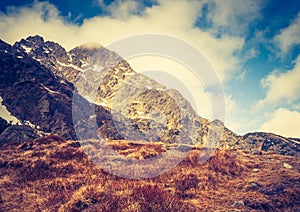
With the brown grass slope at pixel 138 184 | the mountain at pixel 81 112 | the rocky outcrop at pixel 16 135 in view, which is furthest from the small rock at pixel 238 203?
the rocky outcrop at pixel 16 135

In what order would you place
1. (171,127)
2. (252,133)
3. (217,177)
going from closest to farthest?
(217,177)
(252,133)
(171,127)

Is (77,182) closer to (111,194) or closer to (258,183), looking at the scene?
(111,194)

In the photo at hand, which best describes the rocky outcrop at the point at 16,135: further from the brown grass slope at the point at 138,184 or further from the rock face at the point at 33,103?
the rock face at the point at 33,103

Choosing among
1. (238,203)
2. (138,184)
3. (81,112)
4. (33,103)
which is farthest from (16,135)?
(81,112)

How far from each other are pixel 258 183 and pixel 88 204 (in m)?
11.1

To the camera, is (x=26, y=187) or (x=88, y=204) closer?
(x=88, y=204)

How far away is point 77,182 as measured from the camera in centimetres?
1567

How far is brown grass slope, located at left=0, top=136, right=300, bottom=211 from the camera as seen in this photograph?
41.1ft

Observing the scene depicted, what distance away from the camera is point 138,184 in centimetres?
1541

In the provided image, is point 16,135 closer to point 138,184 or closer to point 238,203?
point 138,184

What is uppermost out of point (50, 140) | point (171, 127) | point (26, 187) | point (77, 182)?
point (171, 127)

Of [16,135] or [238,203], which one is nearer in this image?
[238,203]

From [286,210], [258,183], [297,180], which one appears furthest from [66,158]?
[297,180]

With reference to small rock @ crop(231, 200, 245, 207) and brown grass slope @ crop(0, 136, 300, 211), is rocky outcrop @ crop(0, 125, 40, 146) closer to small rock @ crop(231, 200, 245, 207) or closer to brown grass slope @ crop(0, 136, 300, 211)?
brown grass slope @ crop(0, 136, 300, 211)
